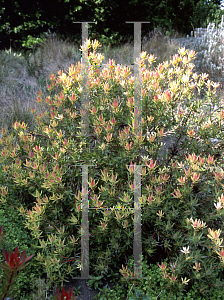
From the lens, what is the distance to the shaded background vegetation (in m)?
8.20

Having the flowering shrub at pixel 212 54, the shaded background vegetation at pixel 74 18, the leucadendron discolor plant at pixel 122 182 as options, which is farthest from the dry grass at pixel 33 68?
the leucadendron discolor plant at pixel 122 182

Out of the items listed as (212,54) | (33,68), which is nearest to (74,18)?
(33,68)

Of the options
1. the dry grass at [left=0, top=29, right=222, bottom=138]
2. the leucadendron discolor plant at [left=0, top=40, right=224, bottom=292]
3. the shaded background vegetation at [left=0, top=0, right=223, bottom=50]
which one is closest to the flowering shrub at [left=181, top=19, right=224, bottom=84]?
the dry grass at [left=0, top=29, right=222, bottom=138]

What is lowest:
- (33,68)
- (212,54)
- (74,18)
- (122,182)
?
(122,182)

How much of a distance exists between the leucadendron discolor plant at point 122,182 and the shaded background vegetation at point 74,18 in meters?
6.56

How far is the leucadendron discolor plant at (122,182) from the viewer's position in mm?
2049

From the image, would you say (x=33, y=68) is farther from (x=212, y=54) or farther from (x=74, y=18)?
(x=212, y=54)

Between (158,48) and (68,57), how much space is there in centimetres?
239

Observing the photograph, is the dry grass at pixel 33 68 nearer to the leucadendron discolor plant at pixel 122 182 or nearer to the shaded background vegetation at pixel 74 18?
the shaded background vegetation at pixel 74 18

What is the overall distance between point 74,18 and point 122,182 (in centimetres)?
737

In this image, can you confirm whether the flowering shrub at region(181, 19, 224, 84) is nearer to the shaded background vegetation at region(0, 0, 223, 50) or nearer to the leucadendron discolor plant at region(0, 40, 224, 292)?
the shaded background vegetation at region(0, 0, 223, 50)

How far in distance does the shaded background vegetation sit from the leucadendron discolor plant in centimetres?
656

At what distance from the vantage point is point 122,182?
241 centimetres

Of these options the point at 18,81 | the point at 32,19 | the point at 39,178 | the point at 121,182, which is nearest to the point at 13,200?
the point at 39,178
